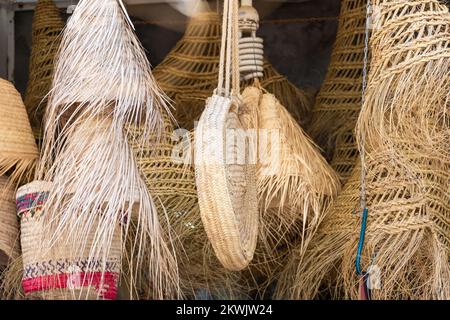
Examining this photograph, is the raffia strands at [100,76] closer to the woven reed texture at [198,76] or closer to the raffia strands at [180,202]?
the raffia strands at [180,202]

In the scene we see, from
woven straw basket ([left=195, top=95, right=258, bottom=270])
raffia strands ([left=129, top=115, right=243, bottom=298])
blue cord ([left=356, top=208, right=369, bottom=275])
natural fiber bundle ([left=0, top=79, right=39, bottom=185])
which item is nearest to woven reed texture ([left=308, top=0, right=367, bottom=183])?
raffia strands ([left=129, top=115, right=243, bottom=298])

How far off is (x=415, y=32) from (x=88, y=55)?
2.29 ft

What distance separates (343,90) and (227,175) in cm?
83

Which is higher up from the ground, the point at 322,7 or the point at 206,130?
the point at 322,7

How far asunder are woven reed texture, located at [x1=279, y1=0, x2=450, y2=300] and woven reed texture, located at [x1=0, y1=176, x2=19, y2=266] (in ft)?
2.54

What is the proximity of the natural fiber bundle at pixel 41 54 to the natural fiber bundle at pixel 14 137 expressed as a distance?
1.11ft

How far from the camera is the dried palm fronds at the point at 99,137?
260cm

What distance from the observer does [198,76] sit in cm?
329

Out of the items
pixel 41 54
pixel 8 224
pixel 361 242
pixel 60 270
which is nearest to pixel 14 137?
pixel 8 224

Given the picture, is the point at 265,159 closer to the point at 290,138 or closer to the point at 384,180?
the point at 290,138

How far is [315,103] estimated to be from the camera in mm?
3326

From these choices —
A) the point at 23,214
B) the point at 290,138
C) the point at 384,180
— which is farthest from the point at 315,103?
the point at 23,214

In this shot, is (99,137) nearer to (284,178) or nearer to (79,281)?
(79,281)

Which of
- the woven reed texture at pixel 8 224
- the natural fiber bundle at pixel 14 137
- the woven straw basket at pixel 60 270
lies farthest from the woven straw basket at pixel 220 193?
the woven reed texture at pixel 8 224
